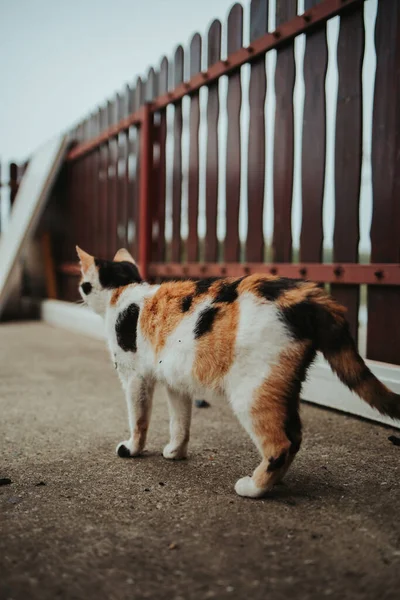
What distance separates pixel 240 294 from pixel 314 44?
2.12 metres

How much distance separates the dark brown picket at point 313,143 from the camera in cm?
321

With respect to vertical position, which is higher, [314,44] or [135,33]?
[135,33]

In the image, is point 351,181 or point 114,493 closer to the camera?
point 114,493

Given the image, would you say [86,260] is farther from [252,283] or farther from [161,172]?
[161,172]

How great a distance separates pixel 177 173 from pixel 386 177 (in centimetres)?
230

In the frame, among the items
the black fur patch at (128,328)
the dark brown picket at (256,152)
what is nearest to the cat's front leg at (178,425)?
the black fur patch at (128,328)

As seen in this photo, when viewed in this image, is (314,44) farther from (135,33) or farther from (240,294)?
(135,33)

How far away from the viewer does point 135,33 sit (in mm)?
5793

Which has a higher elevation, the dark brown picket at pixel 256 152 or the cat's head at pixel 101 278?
the dark brown picket at pixel 256 152

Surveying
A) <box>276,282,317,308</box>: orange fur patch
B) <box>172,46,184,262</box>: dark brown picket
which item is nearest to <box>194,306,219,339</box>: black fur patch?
<box>276,282,317,308</box>: orange fur patch

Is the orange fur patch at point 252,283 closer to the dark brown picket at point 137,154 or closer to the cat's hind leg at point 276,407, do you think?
the cat's hind leg at point 276,407

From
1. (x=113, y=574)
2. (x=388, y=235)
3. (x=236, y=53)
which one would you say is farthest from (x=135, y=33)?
(x=113, y=574)

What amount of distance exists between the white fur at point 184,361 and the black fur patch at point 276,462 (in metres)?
0.07

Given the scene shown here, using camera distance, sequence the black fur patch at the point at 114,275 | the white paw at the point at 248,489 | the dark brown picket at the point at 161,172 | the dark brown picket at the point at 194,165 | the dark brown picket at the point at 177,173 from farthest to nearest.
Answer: the dark brown picket at the point at 161,172 → the dark brown picket at the point at 177,173 → the dark brown picket at the point at 194,165 → the black fur patch at the point at 114,275 → the white paw at the point at 248,489
